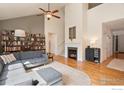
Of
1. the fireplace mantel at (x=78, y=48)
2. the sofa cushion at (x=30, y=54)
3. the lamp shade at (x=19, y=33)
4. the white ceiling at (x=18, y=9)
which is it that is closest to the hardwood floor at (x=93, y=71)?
the fireplace mantel at (x=78, y=48)

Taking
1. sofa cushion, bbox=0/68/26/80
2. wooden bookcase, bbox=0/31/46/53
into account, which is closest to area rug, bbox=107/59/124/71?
wooden bookcase, bbox=0/31/46/53

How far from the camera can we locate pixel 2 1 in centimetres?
155

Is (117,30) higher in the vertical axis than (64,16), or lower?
lower

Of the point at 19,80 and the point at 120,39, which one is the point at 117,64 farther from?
the point at 19,80

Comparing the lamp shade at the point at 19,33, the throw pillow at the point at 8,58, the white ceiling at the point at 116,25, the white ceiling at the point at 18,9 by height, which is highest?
the white ceiling at the point at 18,9

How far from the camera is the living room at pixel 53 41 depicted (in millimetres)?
1673

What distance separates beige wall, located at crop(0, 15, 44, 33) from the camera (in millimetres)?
1705

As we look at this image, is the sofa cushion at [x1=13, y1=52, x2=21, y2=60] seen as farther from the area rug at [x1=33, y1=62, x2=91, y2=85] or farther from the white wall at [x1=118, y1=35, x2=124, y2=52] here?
the white wall at [x1=118, y1=35, x2=124, y2=52]

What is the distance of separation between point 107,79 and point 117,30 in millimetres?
787

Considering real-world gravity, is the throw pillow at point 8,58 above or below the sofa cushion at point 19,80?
above

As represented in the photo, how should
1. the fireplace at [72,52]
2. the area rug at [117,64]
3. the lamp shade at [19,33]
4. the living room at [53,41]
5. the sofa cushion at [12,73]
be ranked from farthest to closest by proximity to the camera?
1. the area rug at [117,64]
2. the fireplace at [72,52]
3. the lamp shade at [19,33]
4. the living room at [53,41]
5. the sofa cushion at [12,73]

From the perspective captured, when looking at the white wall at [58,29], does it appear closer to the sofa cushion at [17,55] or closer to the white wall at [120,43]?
the sofa cushion at [17,55]
